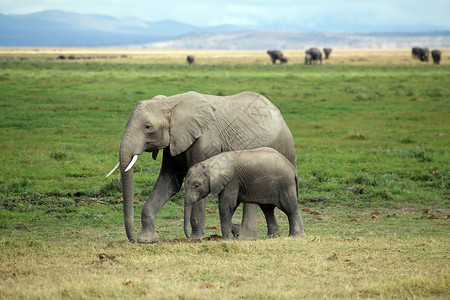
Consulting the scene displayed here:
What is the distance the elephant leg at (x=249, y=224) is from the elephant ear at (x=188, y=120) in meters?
1.35

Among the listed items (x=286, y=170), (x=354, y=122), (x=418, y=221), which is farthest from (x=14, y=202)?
(x=354, y=122)

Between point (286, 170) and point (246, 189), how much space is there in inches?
24.3

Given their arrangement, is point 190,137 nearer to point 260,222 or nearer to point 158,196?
point 158,196

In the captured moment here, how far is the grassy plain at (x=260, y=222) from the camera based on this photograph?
24.0ft

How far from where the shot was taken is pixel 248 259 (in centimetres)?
Answer: 848

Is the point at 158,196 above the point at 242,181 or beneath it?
beneath

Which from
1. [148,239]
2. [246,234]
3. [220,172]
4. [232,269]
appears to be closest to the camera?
[232,269]

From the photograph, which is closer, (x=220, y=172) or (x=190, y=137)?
(x=220, y=172)

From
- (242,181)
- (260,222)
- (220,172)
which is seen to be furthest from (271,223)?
(260,222)

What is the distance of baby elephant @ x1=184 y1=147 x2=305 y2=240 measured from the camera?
368 inches

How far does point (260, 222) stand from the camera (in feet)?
39.2

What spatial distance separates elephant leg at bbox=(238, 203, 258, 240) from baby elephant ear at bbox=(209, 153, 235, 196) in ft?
3.14

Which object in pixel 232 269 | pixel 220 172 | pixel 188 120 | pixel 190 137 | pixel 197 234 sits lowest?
pixel 197 234

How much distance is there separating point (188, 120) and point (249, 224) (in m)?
1.76
